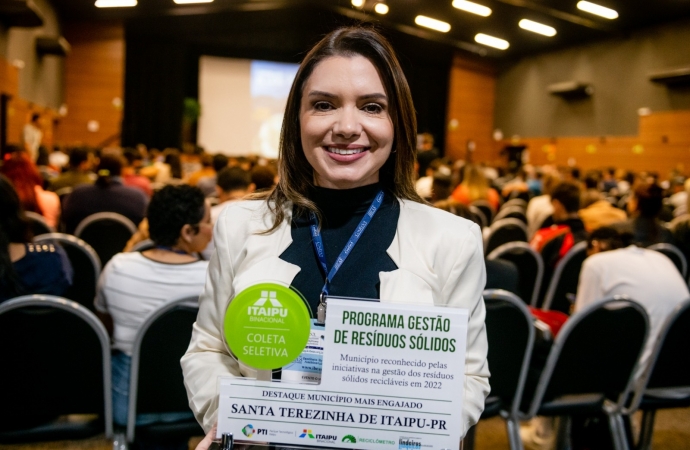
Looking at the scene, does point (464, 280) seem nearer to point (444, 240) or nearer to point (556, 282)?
point (444, 240)

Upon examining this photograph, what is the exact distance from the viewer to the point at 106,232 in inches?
173

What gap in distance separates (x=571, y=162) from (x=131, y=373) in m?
16.6

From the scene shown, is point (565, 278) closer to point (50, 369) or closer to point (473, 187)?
point (473, 187)

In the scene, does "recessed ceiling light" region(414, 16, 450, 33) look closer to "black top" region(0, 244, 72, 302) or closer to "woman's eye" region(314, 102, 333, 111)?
"black top" region(0, 244, 72, 302)

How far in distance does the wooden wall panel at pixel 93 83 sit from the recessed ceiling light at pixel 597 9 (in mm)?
11883

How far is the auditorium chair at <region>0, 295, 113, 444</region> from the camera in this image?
2.15 m

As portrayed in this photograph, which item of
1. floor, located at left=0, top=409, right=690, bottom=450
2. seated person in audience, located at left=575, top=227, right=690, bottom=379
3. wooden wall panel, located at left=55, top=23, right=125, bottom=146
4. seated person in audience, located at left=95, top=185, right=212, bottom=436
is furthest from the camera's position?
wooden wall panel, located at left=55, top=23, right=125, bottom=146

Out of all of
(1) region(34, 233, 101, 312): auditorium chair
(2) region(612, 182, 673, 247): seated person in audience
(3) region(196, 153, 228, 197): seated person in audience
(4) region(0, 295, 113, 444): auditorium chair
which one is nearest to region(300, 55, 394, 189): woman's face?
(4) region(0, 295, 113, 444): auditorium chair

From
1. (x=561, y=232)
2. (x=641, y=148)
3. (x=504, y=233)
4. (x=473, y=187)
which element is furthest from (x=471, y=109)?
(x=561, y=232)

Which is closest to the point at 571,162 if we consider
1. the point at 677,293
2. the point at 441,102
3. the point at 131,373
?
the point at 441,102

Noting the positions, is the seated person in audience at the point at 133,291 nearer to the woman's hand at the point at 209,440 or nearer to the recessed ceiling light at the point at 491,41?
the woman's hand at the point at 209,440

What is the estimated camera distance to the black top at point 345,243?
1.21 metres

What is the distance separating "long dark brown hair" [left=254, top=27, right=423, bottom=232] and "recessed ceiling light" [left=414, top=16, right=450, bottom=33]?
16.6 m

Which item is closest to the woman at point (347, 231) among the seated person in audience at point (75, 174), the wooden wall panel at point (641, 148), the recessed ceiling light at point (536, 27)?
the seated person in audience at point (75, 174)
